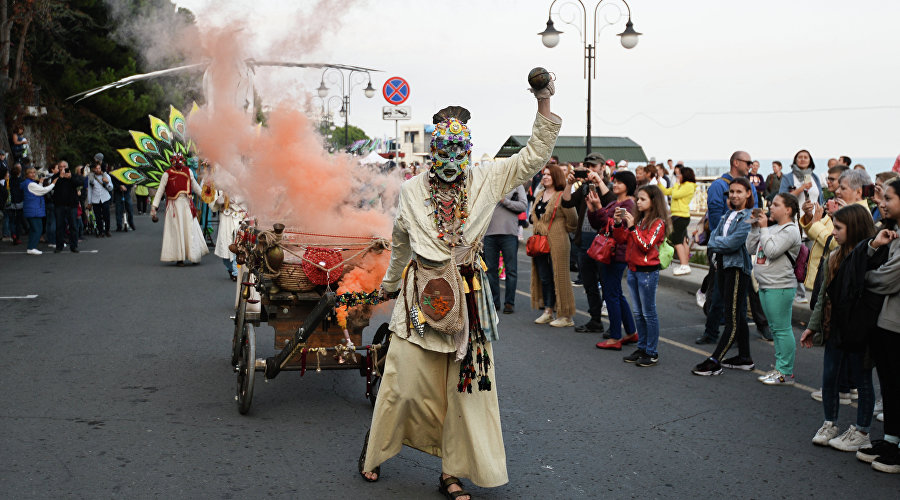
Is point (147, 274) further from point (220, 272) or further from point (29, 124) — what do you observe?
point (29, 124)

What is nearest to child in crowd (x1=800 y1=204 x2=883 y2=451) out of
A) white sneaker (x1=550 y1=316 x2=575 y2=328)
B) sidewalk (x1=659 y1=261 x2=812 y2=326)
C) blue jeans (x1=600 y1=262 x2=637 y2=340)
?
blue jeans (x1=600 y1=262 x2=637 y2=340)

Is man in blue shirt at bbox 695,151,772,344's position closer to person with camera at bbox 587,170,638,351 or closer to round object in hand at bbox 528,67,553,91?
person with camera at bbox 587,170,638,351

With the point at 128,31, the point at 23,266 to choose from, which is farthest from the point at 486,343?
the point at 23,266

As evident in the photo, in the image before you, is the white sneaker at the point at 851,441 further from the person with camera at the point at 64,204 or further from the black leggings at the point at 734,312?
the person with camera at the point at 64,204

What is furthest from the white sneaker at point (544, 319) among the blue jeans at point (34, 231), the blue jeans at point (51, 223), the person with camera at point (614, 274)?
the blue jeans at point (51, 223)

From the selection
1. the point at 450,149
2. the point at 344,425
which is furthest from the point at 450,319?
the point at 344,425

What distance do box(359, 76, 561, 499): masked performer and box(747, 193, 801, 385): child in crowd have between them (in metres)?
3.25

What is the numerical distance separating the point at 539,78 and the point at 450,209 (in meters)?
0.87

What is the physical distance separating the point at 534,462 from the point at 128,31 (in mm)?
7745

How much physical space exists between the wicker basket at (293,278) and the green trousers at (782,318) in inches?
154

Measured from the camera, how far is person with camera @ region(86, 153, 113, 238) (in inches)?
845

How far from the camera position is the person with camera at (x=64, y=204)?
17109 mm

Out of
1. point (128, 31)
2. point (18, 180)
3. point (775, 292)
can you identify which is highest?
point (128, 31)

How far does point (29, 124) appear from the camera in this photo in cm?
2761
